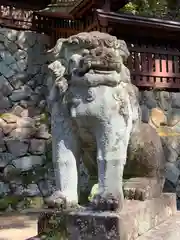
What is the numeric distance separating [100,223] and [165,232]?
2.02 ft

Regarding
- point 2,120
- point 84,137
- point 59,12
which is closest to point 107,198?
point 84,137

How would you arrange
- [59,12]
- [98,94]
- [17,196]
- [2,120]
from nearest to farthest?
[98,94] < [17,196] < [2,120] < [59,12]

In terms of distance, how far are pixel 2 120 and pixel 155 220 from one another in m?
5.69

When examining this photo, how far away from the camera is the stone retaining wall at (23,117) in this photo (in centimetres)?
741

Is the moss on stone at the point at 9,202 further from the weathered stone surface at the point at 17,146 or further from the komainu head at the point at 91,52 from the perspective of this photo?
the komainu head at the point at 91,52

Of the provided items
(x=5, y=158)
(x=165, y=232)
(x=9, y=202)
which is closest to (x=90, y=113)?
(x=165, y=232)

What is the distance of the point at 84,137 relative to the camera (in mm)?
2701

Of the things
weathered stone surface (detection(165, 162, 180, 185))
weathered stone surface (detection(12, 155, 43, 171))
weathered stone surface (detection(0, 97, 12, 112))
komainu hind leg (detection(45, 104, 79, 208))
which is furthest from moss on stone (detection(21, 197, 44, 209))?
komainu hind leg (detection(45, 104, 79, 208))

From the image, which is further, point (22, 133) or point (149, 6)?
point (149, 6)

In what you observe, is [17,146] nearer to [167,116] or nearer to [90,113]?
[167,116]

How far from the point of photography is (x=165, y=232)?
9.04ft

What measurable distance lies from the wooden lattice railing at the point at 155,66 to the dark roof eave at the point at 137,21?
578 millimetres

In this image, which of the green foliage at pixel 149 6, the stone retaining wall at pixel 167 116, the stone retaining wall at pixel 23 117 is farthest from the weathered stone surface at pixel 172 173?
the green foliage at pixel 149 6

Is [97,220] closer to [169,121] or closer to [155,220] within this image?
[155,220]
